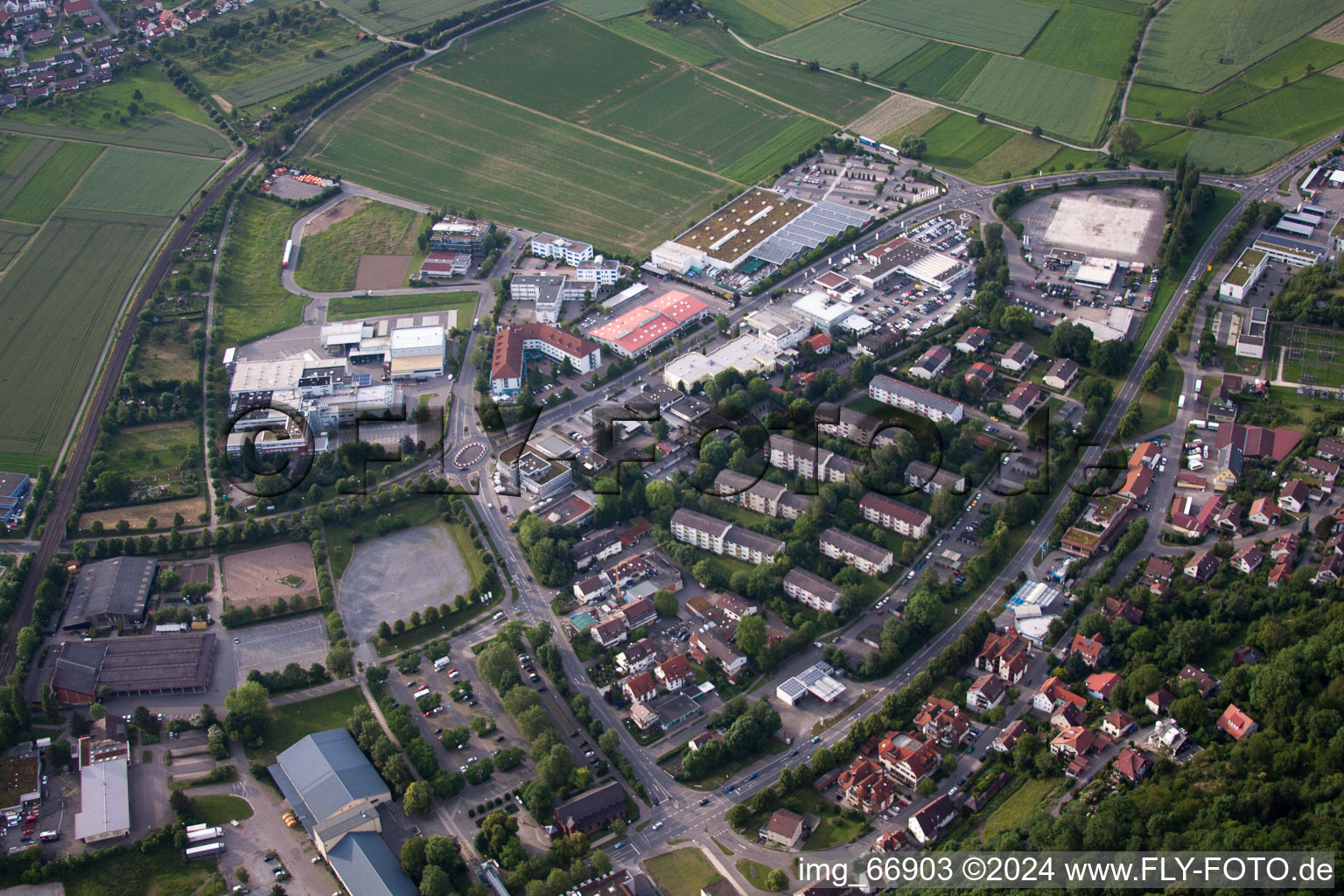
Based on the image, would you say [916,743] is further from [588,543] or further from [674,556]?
[588,543]

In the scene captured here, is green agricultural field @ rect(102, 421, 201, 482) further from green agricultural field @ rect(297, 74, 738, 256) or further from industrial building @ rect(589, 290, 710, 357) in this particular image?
industrial building @ rect(589, 290, 710, 357)

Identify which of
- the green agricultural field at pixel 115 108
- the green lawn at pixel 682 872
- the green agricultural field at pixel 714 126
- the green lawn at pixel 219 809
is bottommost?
the green lawn at pixel 219 809

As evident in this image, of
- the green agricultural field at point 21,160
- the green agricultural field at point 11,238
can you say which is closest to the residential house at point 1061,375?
the green agricultural field at point 11,238

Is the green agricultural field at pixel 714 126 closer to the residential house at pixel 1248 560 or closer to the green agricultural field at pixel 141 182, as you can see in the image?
the green agricultural field at pixel 141 182

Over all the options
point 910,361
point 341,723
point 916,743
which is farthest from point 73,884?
point 910,361

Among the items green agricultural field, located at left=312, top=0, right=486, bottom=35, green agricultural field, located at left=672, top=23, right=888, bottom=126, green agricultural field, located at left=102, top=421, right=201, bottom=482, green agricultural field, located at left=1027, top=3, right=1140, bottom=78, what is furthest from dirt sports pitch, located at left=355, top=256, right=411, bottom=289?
green agricultural field, located at left=1027, top=3, right=1140, bottom=78

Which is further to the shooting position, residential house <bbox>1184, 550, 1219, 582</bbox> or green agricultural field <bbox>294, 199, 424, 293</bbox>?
green agricultural field <bbox>294, 199, 424, 293</bbox>
